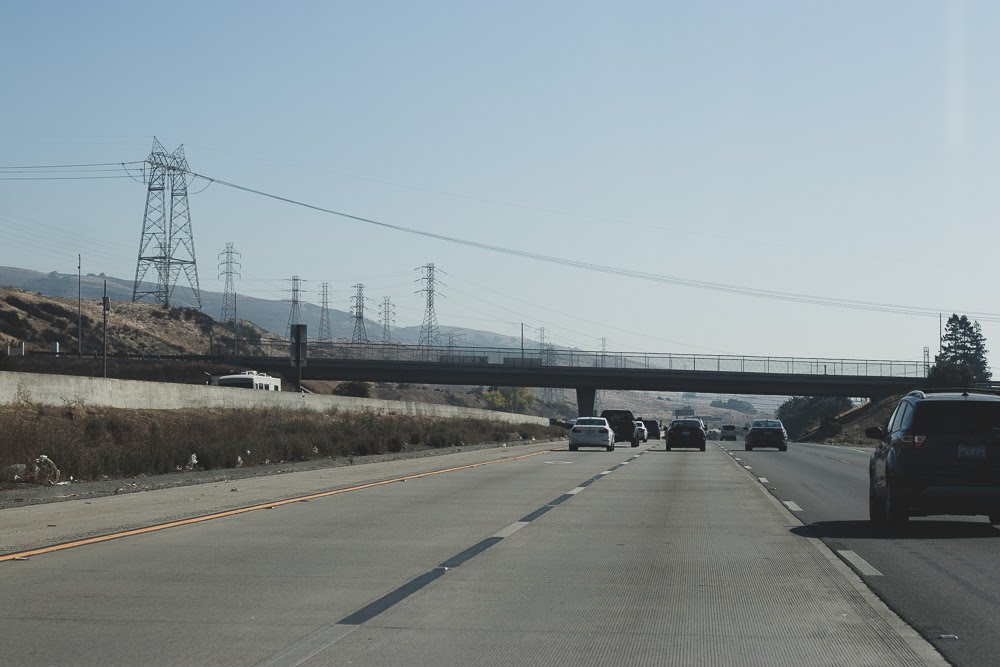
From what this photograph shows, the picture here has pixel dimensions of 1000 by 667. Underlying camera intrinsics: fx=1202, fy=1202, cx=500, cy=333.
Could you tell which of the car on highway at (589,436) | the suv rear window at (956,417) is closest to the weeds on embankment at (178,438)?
the car on highway at (589,436)

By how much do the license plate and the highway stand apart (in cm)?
249

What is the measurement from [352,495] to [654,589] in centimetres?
1164

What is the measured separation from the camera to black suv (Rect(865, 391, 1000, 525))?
1627 cm

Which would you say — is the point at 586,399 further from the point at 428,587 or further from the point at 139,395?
the point at 428,587

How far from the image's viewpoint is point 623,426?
70062mm

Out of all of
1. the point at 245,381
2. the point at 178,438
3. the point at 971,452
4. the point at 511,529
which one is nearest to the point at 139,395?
the point at 178,438

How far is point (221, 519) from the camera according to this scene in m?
17.0

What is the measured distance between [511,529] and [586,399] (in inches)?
3754

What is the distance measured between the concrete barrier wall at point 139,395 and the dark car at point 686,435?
2003 centimetres

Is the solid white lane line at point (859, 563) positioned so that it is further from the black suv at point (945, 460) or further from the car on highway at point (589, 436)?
the car on highway at point (589, 436)

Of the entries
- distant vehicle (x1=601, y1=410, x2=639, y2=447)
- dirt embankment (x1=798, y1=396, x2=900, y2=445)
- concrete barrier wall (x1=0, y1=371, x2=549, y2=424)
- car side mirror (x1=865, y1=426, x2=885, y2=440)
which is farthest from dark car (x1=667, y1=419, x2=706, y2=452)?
dirt embankment (x1=798, y1=396, x2=900, y2=445)

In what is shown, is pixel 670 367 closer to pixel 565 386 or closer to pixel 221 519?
pixel 565 386

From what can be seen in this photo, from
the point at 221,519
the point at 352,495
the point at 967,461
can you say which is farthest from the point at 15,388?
the point at 967,461

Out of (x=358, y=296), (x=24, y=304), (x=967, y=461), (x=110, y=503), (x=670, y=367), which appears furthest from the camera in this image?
(x=358, y=296)
